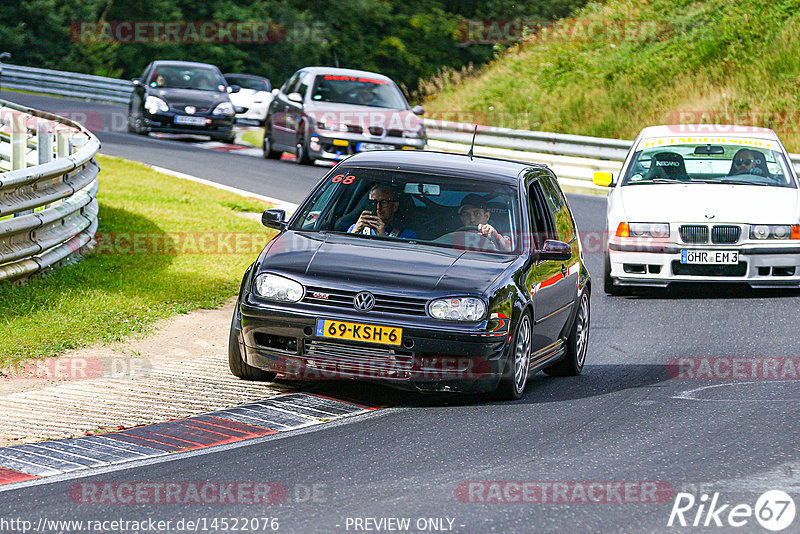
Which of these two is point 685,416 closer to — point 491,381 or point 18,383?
point 491,381

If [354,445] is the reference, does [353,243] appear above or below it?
above

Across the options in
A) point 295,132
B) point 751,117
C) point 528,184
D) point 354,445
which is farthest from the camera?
point 751,117

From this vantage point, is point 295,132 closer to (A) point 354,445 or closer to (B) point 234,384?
(B) point 234,384

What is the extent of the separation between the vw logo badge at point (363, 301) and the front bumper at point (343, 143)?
15.5 metres

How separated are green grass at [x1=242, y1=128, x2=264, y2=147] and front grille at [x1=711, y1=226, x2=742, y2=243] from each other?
18.7 meters

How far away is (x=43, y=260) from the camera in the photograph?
11.3 m

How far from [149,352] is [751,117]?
2206 cm

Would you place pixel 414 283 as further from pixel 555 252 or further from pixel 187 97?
pixel 187 97

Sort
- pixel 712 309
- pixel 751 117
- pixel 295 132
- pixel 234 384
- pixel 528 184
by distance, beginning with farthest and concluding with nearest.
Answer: pixel 751 117 → pixel 295 132 → pixel 712 309 → pixel 528 184 → pixel 234 384

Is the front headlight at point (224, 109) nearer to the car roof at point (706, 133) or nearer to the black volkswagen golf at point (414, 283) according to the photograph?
the car roof at point (706, 133)

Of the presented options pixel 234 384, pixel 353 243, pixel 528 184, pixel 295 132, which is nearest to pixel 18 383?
pixel 234 384

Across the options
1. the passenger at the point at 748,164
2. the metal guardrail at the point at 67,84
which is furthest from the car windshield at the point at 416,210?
the metal guardrail at the point at 67,84

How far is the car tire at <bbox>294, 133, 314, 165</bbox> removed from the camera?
24.2 metres

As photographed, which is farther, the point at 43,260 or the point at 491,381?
the point at 43,260
